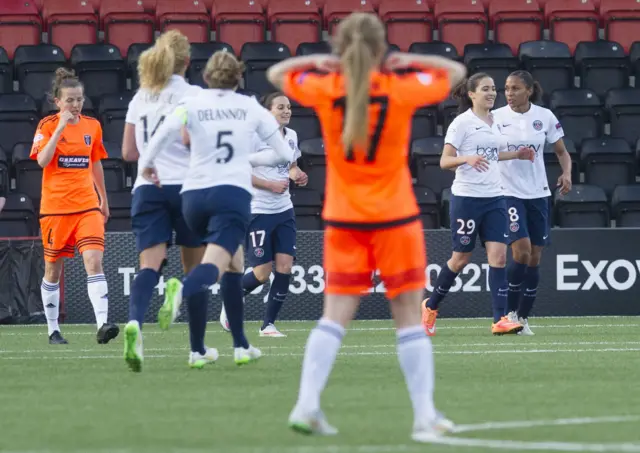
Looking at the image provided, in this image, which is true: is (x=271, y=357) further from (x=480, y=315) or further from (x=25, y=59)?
(x=25, y=59)

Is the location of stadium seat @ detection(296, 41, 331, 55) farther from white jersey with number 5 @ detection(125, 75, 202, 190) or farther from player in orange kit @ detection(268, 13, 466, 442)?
player in orange kit @ detection(268, 13, 466, 442)

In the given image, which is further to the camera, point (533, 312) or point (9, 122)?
point (9, 122)

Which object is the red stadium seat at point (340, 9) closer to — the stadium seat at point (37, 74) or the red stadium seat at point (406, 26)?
the red stadium seat at point (406, 26)

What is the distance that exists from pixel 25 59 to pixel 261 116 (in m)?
10.6

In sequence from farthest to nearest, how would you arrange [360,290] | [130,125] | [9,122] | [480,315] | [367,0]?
[367,0]
[9,122]
[480,315]
[130,125]
[360,290]

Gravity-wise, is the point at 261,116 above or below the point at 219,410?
above

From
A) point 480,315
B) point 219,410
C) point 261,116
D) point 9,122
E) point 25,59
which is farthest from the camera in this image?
point 25,59

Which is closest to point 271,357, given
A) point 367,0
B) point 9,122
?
point 9,122

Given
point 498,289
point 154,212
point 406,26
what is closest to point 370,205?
point 154,212

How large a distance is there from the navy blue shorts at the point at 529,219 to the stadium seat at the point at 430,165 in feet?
13.8

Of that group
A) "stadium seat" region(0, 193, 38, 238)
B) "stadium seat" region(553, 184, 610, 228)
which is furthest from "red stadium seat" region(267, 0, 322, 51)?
"stadium seat" region(0, 193, 38, 238)

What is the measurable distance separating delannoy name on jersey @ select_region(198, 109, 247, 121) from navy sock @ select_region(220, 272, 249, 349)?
1.10m

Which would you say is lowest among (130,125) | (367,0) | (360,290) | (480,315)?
(480,315)

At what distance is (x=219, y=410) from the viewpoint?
6.49 meters
